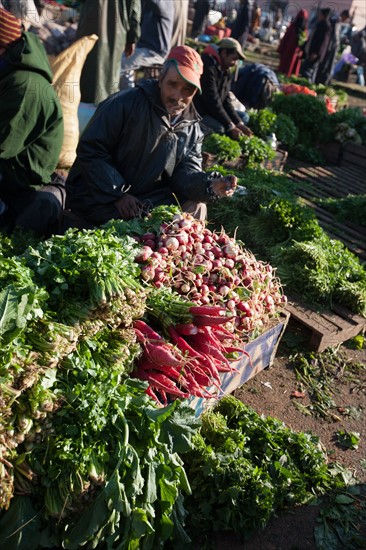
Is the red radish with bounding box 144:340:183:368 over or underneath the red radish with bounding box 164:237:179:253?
underneath

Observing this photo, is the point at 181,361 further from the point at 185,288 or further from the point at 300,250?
the point at 300,250

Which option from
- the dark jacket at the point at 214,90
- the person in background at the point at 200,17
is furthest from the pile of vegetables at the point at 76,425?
the person in background at the point at 200,17

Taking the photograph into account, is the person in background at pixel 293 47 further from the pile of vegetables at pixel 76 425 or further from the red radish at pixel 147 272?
the pile of vegetables at pixel 76 425

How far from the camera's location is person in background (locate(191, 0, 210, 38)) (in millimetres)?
18497

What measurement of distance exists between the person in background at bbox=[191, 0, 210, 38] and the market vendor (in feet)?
52.5

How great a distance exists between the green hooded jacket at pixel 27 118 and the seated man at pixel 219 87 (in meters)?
3.48

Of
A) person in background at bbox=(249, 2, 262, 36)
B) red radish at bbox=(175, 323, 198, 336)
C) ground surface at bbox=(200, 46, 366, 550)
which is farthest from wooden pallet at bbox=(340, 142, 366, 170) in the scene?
person in background at bbox=(249, 2, 262, 36)

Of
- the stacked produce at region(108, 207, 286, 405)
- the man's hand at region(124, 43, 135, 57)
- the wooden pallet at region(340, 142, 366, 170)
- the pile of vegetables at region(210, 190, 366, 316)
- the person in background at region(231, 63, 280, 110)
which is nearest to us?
the stacked produce at region(108, 207, 286, 405)

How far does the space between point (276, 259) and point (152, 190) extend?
4.45 feet

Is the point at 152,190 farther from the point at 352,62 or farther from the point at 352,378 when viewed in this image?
the point at 352,62

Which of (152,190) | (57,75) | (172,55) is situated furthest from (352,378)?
(57,75)

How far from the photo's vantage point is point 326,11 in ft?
44.2

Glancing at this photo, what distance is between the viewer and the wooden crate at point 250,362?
128 inches

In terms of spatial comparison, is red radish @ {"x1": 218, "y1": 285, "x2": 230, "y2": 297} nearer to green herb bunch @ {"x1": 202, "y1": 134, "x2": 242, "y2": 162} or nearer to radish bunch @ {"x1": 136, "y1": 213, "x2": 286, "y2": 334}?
radish bunch @ {"x1": 136, "y1": 213, "x2": 286, "y2": 334}
